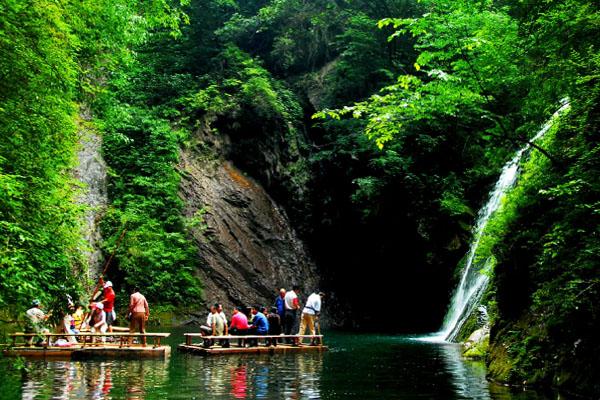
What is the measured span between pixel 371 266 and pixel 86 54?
62.6 ft

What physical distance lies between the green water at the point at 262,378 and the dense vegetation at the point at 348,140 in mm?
1403

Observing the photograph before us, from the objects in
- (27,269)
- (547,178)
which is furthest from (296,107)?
(27,269)

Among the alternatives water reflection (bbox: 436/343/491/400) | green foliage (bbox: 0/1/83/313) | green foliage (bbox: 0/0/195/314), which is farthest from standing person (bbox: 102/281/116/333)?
water reflection (bbox: 436/343/491/400)

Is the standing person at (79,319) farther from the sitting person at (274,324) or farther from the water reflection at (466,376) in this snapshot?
the water reflection at (466,376)

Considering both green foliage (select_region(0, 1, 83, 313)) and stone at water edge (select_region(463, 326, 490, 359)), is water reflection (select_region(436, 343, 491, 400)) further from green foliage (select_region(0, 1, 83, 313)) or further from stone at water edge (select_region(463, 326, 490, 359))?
green foliage (select_region(0, 1, 83, 313))

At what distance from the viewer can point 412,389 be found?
32.3 ft

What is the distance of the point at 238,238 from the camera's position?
95.8 feet

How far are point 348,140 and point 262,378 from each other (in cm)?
2132

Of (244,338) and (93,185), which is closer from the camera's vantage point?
(244,338)

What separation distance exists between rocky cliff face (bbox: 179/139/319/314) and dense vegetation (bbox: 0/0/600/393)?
2.55ft

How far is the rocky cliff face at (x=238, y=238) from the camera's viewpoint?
28.1 meters

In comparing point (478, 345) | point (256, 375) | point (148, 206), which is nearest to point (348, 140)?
point (148, 206)

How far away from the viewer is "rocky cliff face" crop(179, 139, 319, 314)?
1105 inches

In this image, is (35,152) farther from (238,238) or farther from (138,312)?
(238,238)
